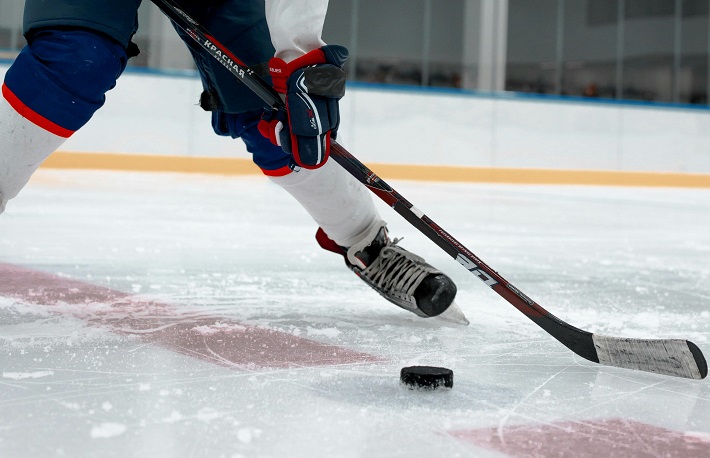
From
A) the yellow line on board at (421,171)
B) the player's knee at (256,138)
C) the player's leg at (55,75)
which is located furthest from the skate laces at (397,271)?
the yellow line on board at (421,171)

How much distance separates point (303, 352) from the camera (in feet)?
3.56

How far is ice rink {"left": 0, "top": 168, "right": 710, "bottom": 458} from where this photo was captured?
0.74 metres

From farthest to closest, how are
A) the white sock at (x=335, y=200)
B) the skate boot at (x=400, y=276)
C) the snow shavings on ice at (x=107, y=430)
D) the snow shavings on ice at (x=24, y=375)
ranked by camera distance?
the white sock at (x=335, y=200) → the skate boot at (x=400, y=276) → the snow shavings on ice at (x=24, y=375) → the snow shavings on ice at (x=107, y=430)

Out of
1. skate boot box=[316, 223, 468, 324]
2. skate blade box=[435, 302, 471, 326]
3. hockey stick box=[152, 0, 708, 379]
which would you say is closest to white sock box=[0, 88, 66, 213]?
hockey stick box=[152, 0, 708, 379]

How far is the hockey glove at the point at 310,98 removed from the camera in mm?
1144

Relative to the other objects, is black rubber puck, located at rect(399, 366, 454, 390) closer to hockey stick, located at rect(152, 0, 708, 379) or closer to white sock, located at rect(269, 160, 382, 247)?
hockey stick, located at rect(152, 0, 708, 379)

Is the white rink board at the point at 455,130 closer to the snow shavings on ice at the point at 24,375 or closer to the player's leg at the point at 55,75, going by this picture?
the player's leg at the point at 55,75

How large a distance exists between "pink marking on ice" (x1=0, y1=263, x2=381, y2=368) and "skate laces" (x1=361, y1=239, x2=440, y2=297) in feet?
0.84

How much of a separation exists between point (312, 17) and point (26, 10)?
0.42 metres

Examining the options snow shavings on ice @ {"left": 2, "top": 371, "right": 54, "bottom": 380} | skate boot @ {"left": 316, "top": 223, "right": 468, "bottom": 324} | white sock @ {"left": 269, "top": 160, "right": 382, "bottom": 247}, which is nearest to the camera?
snow shavings on ice @ {"left": 2, "top": 371, "right": 54, "bottom": 380}

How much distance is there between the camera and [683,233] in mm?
3096

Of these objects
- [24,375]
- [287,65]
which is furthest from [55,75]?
[24,375]

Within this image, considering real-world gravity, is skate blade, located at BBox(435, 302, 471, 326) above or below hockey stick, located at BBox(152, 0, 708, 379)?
below

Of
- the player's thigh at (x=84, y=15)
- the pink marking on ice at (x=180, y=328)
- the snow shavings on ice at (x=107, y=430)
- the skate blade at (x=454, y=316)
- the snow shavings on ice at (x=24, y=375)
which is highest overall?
the player's thigh at (x=84, y=15)
